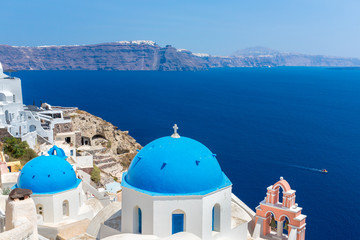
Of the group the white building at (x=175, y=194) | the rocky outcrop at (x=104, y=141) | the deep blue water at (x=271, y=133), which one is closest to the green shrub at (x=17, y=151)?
the rocky outcrop at (x=104, y=141)

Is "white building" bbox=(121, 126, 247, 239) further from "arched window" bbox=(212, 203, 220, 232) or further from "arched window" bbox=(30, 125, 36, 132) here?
"arched window" bbox=(30, 125, 36, 132)

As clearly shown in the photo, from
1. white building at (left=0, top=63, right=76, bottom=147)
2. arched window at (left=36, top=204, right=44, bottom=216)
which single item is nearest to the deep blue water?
white building at (left=0, top=63, right=76, bottom=147)

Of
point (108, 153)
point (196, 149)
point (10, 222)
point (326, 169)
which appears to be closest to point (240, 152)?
point (326, 169)

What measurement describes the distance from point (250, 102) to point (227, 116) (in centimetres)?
2507

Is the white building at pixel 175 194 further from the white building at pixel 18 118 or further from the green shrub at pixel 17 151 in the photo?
the white building at pixel 18 118

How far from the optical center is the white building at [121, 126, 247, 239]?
12.6 m

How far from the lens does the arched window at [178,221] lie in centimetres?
1277

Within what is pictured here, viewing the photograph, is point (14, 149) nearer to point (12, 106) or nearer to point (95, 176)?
point (95, 176)

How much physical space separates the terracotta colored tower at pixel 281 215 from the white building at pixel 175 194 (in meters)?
4.40

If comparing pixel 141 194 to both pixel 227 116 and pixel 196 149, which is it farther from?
pixel 227 116

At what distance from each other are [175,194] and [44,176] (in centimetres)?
807

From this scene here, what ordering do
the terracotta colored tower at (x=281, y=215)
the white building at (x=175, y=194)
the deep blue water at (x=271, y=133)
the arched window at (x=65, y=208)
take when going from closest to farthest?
the white building at (x=175, y=194)
the terracotta colored tower at (x=281, y=215)
the arched window at (x=65, y=208)
the deep blue water at (x=271, y=133)

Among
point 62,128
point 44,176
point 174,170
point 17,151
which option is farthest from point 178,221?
point 62,128

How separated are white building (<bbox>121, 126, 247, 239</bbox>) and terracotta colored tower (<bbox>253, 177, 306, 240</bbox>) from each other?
4401mm
